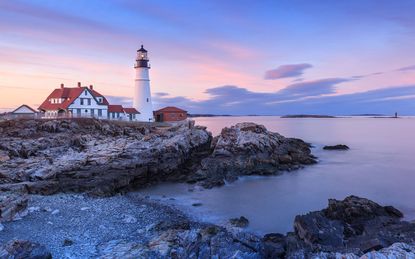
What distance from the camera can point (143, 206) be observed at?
13.8m

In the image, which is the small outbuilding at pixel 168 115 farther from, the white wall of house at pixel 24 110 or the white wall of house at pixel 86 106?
the white wall of house at pixel 24 110

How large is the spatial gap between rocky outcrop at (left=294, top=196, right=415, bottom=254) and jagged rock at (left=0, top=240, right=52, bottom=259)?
6.56m

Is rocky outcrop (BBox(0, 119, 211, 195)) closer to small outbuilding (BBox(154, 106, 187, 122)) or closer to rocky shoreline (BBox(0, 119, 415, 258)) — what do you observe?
rocky shoreline (BBox(0, 119, 415, 258))

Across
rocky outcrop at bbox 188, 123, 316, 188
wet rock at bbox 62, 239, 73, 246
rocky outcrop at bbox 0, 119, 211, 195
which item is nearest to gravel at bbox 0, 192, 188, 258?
wet rock at bbox 62, 239, 73, 246

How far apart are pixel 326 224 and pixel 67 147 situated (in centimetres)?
1784

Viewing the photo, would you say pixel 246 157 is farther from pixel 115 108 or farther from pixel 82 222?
pixel 115 108

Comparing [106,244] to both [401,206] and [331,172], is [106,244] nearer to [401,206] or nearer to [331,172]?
[401,206]

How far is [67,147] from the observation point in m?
21.9

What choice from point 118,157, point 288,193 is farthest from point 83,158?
point 288,193

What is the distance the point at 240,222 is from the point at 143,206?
426 cm

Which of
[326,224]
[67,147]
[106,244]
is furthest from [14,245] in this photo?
[67,147]

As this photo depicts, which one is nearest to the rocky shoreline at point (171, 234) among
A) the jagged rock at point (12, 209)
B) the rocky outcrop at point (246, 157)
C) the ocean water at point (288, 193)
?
the jagged rock at point (12, 209)

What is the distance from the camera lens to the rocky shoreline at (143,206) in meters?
8.11

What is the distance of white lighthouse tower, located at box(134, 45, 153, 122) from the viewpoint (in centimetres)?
4216
